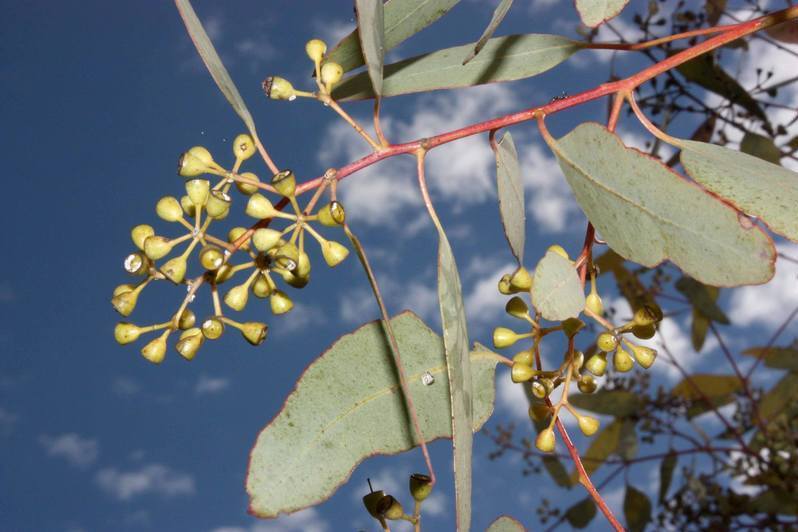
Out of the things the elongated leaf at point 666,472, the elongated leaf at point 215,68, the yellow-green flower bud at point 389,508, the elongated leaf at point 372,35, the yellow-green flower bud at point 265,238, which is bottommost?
the yellow-green flower bud at point 389,508

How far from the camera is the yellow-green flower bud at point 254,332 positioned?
1.02 metres

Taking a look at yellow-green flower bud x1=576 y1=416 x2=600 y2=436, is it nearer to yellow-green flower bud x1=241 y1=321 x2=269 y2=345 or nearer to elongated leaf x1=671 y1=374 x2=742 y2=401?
yellow-green flower bud x1=241 y1=321 x2=269 y2=345

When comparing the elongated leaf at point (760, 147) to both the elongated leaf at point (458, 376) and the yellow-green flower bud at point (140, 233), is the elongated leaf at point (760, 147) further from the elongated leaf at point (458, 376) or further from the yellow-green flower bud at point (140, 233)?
the yellow-green flower bud at point (140, 233)

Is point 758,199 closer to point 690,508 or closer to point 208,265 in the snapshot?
point 208,265

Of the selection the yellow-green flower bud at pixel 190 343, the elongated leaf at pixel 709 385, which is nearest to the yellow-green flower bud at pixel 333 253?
the yellow-green flower bud at pixel 190 343

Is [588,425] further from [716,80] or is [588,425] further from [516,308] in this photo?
[716,80]

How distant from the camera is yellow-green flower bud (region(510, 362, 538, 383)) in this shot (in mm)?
1078

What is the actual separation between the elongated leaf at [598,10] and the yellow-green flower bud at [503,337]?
40 cm

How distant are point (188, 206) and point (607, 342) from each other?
53 cm

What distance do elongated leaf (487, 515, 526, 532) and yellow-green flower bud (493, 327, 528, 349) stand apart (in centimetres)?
22

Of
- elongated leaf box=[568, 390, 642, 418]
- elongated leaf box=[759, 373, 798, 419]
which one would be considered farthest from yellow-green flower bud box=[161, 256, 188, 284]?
elongated leaf box=[759, 373, 798, 419]

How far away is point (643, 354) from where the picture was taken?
1.11 m

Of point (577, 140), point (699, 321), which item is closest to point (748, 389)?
point (699, 321)

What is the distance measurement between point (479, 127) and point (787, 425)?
258cm
